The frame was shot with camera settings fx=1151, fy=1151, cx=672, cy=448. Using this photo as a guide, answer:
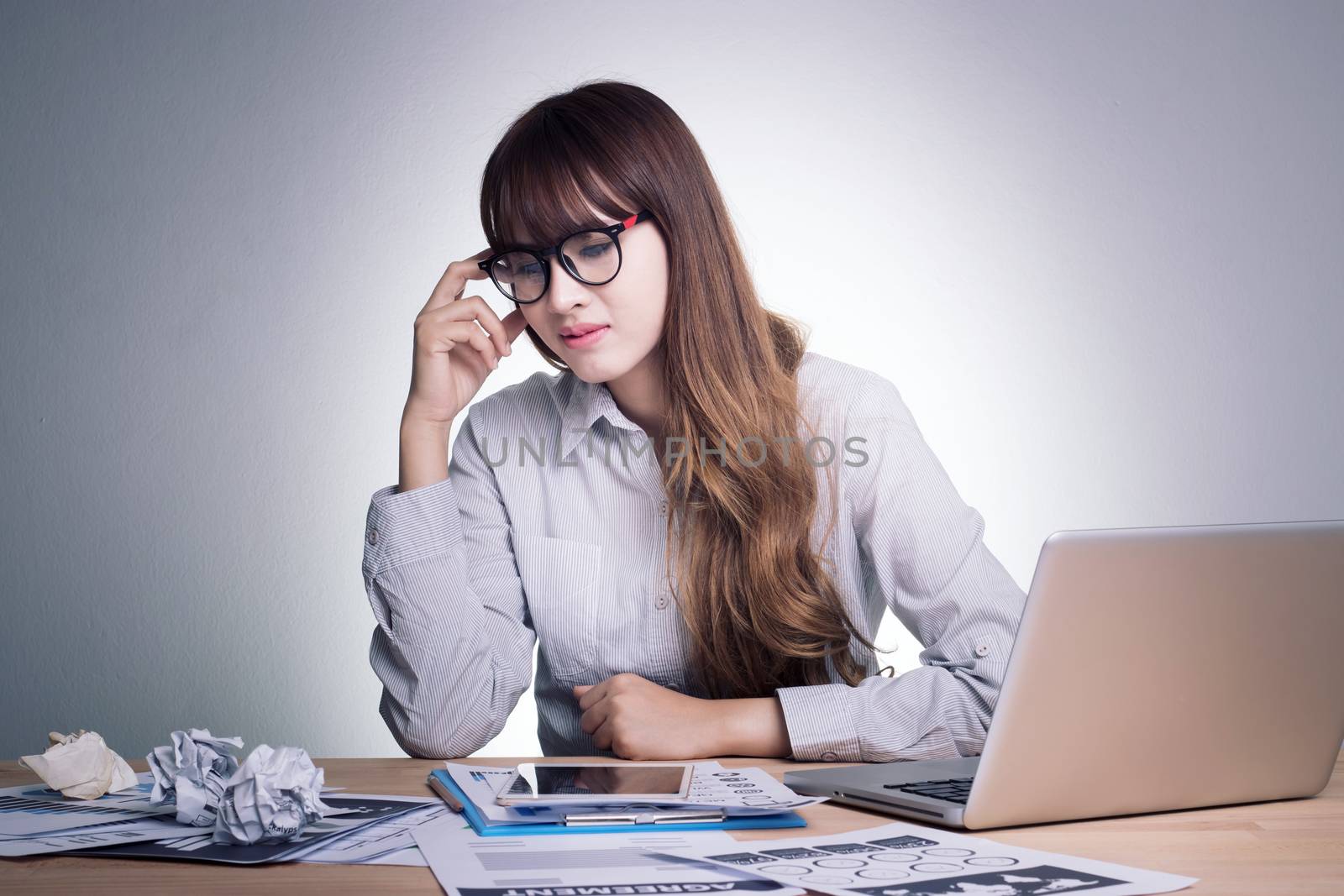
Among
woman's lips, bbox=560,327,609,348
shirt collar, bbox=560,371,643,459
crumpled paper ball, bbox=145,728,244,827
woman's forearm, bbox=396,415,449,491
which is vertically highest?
woman's lips, bbox=560,327,609,348

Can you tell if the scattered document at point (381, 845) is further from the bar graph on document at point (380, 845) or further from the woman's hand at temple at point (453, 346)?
A: the woman's hand at temple at point (453, 346)

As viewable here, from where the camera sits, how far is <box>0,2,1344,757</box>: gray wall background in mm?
2719

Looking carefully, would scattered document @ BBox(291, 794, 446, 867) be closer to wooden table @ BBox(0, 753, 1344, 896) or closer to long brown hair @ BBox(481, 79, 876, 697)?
wooden table @ BBox(0, 753, 1344, 896)

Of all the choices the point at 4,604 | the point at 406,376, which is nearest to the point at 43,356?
the point at 4,604

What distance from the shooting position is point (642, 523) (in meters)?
1.63

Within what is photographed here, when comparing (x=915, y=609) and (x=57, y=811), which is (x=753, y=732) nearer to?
(x=915, y=609)

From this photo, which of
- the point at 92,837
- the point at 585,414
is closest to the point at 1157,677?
the point at 92,837

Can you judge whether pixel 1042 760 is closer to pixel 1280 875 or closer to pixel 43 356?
pixel 1280 875

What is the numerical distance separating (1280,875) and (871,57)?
252cm

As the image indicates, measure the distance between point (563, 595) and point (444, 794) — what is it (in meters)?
0.65

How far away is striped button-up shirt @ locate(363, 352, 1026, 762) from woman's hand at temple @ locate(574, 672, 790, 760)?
0.25 feet

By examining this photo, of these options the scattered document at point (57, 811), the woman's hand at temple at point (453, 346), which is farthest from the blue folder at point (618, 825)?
the woman's hand at temple at point (453, 346)

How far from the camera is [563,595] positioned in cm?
161

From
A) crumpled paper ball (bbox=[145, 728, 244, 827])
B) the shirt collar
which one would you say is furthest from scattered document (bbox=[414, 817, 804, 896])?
the shirt collar
